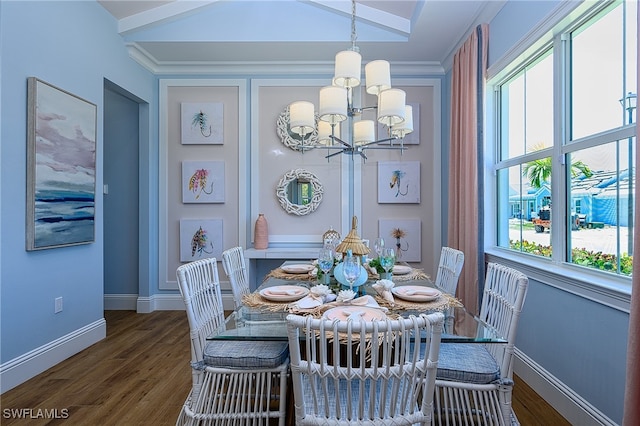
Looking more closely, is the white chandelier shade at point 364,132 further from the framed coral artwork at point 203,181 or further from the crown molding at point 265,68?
the framed coral artwork at point 203,181

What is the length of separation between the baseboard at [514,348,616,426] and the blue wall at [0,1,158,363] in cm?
339

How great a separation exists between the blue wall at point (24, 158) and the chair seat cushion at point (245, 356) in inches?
61.2

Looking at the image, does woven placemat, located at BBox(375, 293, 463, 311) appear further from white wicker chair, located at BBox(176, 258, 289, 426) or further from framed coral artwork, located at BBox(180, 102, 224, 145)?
framed coral artwork, located at BBox(180, 102, 224, 145)

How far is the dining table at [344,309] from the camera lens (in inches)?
53.6

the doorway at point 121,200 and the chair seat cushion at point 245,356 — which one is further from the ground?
the doorway at point 121,200

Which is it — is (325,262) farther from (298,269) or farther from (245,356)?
(245,356)

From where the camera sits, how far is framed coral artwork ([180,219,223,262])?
3840 mm

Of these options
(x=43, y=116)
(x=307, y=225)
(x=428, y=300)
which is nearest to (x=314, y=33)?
(x=307, y=225)

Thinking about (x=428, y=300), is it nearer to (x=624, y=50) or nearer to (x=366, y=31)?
(x=624, y=50)

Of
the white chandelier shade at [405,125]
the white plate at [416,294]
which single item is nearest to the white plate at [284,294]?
the white plate at [416,294]

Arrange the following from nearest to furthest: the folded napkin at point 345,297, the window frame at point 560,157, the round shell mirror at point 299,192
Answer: the folded napkin at point 345,297
the window frame at point 560,157
the round shell mirror at point 299,192

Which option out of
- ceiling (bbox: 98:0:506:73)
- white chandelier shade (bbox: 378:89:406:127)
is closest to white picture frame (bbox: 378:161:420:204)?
ceiling (bbox: 98:0:506:73)

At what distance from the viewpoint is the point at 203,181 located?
12.6ft

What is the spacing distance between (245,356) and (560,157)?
2.19m
